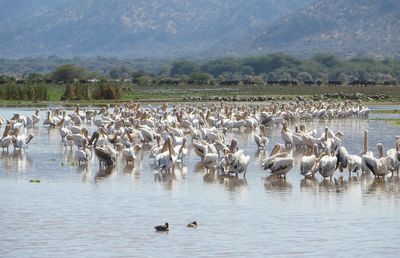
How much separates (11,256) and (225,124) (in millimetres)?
22112

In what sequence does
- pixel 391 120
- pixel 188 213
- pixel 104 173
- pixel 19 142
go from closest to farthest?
pixel 188 213
pixel 104 173
pixel 19 142
pixel 391 120

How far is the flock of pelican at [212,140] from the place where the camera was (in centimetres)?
2206

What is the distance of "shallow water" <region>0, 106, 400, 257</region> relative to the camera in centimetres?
1518

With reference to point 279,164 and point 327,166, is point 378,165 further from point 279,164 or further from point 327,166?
point 279,164

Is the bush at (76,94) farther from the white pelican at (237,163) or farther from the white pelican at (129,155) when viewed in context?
the white pelican at (237,163)

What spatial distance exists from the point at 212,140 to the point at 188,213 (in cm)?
1033

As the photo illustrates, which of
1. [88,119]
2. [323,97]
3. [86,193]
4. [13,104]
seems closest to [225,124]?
[88,119]

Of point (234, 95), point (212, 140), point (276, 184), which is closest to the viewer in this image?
point (276, 184)

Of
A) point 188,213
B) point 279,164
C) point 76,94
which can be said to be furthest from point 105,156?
point 76,94

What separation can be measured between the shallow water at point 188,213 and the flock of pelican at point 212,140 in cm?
32

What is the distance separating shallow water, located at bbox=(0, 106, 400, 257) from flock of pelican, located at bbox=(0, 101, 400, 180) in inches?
12.6

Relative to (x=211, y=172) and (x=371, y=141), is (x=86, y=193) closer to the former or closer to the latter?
(x=211, y=172)

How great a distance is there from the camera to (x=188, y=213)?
704 inches

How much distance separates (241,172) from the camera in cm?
2223
